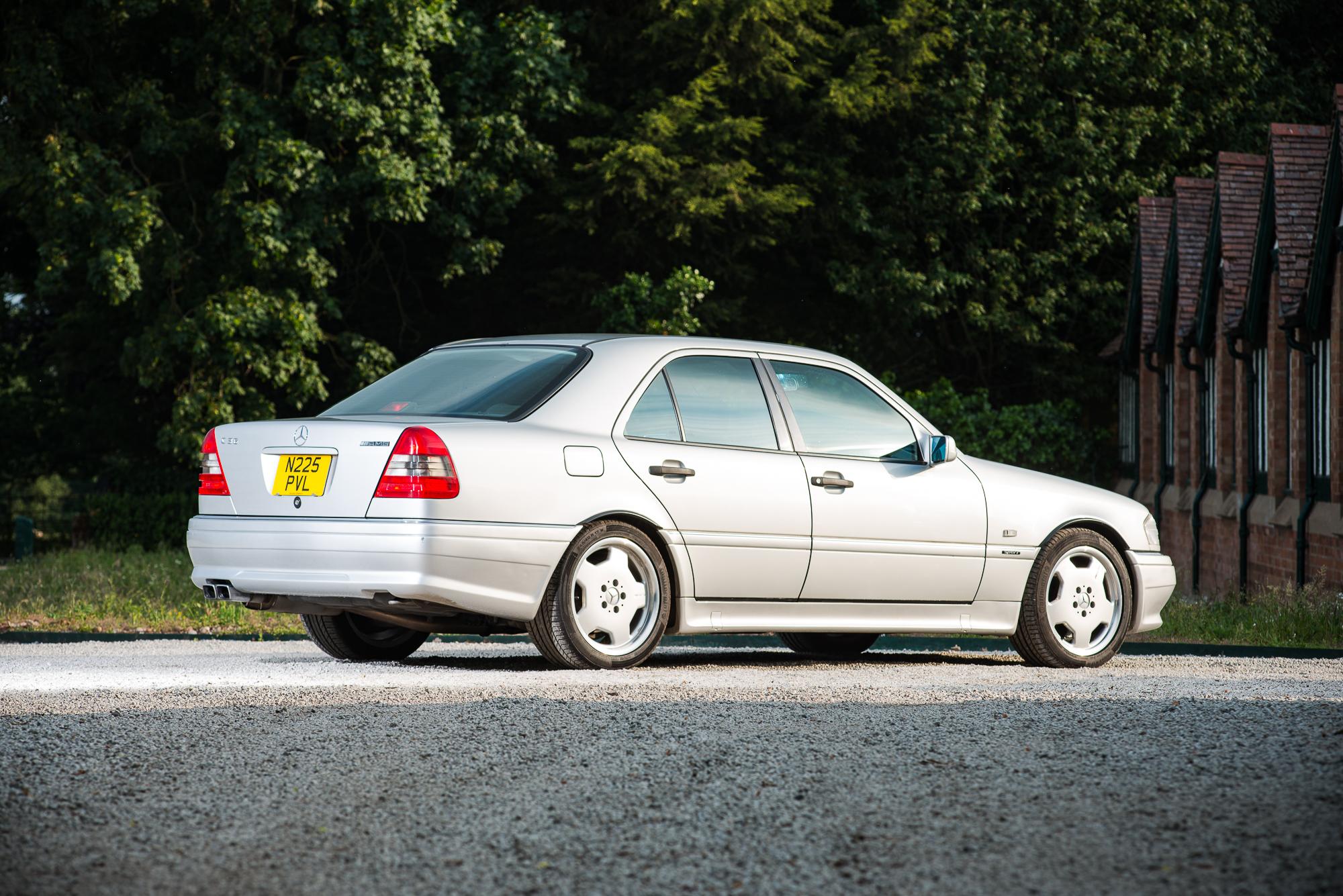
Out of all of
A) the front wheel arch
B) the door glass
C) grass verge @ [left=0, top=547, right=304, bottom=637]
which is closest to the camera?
the door glass

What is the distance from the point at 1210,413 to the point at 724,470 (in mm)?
16570

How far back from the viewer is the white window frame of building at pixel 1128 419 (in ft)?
99.4

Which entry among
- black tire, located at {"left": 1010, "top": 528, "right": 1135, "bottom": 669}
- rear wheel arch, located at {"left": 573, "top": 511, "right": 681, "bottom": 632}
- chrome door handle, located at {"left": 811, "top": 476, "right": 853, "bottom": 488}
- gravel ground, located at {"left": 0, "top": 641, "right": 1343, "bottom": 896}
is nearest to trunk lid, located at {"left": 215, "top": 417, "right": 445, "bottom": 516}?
gravel ground, located at {"left": 0, "top": 641, "right": 1343, "bottom": 896}

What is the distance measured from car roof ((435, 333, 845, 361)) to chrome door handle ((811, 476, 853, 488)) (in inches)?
26.7

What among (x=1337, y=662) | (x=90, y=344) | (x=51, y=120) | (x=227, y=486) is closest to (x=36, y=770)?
(x=227, y=486)

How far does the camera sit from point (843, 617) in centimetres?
916

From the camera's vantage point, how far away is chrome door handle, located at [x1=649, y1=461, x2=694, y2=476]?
8.48 metres

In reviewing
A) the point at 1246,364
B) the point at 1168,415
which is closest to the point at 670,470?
the point at 1246,364

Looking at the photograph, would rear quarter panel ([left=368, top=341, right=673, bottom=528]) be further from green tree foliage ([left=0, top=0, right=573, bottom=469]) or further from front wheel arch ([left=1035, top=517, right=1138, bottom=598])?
green tree foliage ([left=0, top=0, right=573, bottom=469])

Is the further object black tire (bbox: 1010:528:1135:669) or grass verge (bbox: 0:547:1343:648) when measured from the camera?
grass verge (bbox: 0:547:1343:648)

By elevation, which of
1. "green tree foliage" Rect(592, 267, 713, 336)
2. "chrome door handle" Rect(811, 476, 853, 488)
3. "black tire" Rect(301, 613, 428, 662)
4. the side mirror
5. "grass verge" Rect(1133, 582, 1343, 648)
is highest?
"green tree foliage" Rect(592, 267, 713, 336)

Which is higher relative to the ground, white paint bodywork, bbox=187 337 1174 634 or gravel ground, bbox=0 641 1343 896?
white paint bodywork, bbox=187 337 1174 634

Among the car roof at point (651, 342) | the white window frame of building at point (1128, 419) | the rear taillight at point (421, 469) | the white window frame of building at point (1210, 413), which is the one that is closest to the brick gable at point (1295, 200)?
the white window frame of building at point (1210, 413)

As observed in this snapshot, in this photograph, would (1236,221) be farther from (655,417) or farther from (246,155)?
(655,417)
